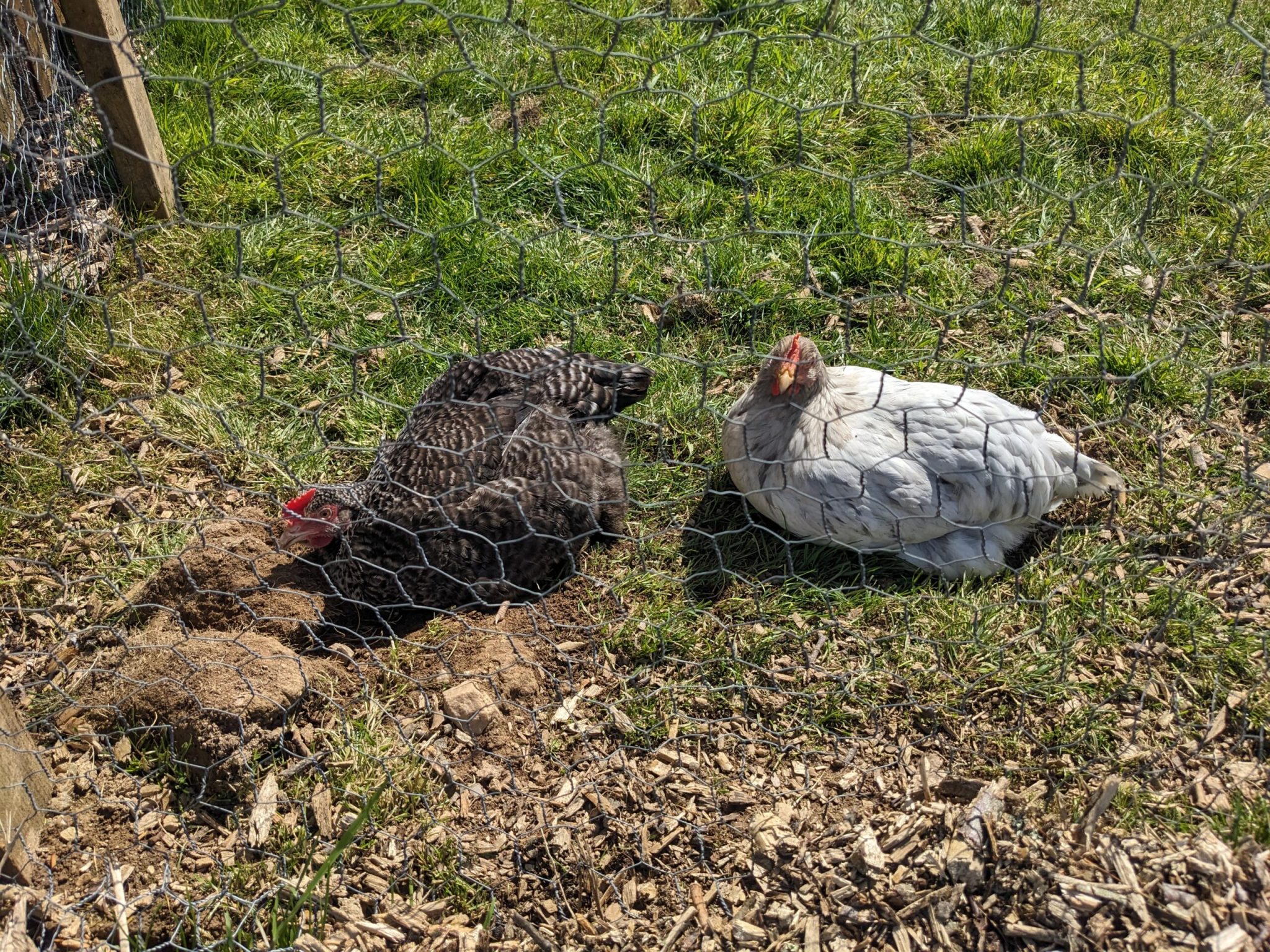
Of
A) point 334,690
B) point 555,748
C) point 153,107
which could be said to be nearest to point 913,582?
point 555,748

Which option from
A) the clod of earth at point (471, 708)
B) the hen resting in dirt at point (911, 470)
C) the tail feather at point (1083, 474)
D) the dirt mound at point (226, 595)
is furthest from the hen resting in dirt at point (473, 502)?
the tail feather at point (1083, 474)

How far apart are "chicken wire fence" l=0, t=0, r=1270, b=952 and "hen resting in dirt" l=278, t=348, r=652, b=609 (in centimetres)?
7

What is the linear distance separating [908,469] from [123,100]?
9.47 feet

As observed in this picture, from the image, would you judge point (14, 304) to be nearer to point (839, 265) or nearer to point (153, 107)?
point (153, 107)

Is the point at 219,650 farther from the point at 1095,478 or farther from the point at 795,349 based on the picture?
the point at 1095,478

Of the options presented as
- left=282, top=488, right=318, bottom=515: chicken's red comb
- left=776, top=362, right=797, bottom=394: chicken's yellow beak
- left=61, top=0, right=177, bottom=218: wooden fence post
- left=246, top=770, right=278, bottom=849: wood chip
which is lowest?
left=246, top=770, right=278, bottom=849: wood chip

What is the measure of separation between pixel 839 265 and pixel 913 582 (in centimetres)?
128

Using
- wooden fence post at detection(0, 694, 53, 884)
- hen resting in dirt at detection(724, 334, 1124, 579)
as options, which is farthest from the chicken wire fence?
hen resting in dirt at detection(724, 334, 1124, 579)

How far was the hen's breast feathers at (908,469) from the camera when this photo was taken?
2.86 metres

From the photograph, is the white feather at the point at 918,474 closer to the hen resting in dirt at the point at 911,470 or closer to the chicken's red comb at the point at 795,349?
the hen resting in dirt at the point at 911,470

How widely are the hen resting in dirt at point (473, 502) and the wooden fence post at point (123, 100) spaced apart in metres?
1.27

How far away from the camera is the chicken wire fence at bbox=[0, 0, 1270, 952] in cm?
219

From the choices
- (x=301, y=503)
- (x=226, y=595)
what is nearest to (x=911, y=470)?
(x=301, y=503)

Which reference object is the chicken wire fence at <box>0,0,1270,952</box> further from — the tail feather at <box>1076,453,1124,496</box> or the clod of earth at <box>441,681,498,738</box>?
the tail feather at <box>1076,453,1124,496</box>
